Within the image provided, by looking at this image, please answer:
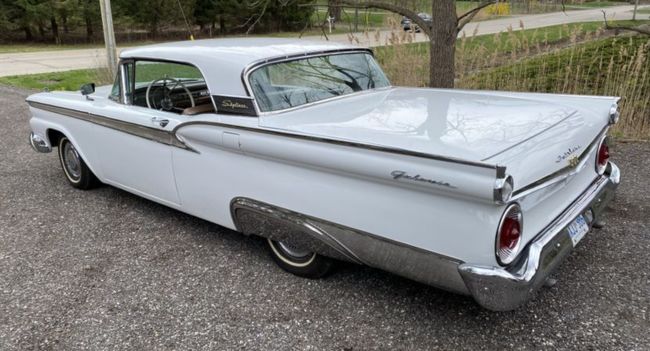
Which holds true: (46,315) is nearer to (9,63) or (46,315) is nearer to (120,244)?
(120,244)

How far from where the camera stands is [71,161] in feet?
16.0

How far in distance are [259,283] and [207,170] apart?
30.9 inches

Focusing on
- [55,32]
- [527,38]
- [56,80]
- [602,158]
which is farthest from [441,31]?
[55,32]

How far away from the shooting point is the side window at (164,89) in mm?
3816

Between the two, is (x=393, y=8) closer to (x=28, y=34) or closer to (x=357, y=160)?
(x=357, y=160)

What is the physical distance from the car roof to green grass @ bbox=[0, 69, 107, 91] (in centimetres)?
722

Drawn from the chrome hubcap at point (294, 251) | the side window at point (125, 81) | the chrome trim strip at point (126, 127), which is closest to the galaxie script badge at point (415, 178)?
the chrome hubcap at point (294, 251)

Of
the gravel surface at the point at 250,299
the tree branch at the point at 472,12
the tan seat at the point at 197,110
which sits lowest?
the gravel surface at the point at 250,299

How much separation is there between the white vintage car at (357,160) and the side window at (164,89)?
0.04ft

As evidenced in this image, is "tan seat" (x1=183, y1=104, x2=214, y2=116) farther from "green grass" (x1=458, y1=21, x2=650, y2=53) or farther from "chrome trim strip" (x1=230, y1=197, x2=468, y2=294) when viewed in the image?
"green grass" (x1=458, y1=21, x2=650, y2=53)

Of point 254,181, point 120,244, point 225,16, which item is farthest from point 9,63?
point 254,181

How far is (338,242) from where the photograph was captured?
105 inches

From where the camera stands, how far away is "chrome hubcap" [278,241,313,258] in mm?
3073

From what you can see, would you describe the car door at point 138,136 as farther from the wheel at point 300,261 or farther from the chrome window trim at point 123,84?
the wheel at point 300,261
